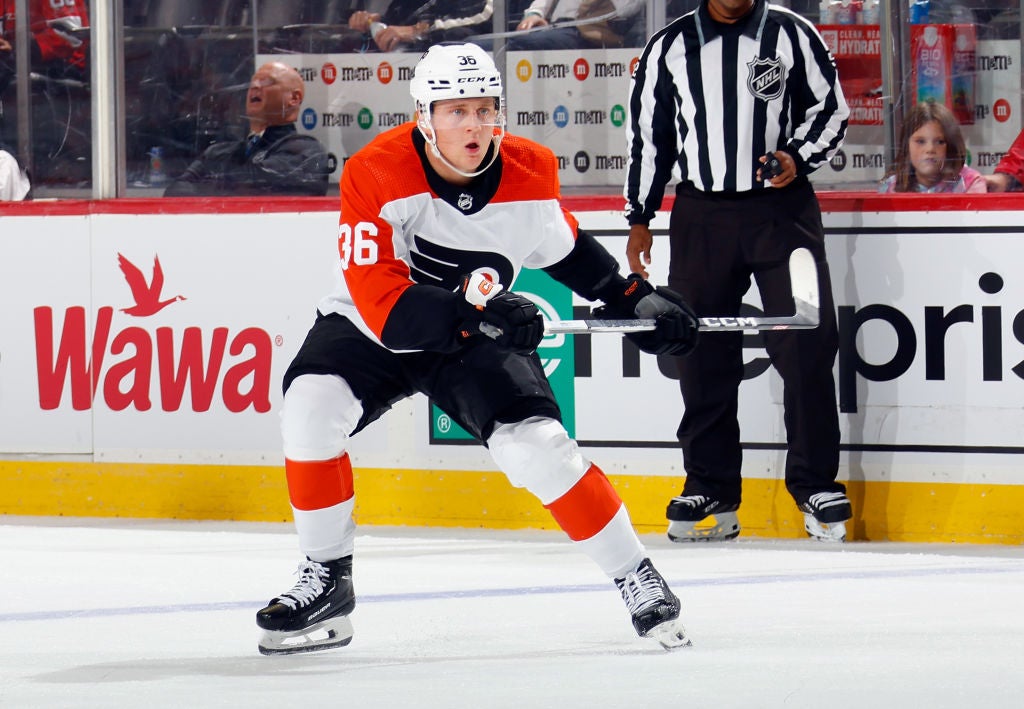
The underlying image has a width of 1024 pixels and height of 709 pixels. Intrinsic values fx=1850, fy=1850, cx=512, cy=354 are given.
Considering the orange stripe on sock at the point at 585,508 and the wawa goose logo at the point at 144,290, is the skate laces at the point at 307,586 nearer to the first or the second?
the orange stripe on sock at the point at 585,508

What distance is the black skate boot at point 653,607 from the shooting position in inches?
121

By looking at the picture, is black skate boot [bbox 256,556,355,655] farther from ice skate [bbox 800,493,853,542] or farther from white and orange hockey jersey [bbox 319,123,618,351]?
ice skate [bbox 800,493,853,542]

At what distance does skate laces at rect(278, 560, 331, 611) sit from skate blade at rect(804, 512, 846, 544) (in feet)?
5.23

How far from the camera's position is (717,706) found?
265 centimetres

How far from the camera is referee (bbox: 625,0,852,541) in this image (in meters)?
4.43

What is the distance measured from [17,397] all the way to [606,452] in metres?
1.67

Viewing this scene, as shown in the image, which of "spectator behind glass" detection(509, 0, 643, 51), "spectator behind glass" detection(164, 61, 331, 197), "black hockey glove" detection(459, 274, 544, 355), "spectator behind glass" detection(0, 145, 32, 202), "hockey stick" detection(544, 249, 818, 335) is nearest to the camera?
"black hockey glove" detection(459, 274, 544, 355)

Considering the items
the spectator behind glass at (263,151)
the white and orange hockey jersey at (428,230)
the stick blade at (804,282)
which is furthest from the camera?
the spectator behind glass at (263,151)

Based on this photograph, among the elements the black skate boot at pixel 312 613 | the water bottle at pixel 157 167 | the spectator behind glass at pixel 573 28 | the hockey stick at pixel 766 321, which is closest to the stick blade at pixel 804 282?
the hockey stick at pixel 766 321

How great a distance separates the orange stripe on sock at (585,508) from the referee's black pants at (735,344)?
4.71 feet

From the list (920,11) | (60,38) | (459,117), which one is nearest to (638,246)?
(920,11)

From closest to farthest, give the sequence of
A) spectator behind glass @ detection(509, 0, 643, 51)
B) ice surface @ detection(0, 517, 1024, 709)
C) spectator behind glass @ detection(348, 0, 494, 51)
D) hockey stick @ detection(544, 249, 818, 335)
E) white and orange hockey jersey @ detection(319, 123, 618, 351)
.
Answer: ice surface @ detection(0, 517, 1024, 709), white and orange hockey jersey @ detection(319, 123, 618, 351), hockey stick @ detection(544, 249, 818, 335), spectator behind glass @ detection(509, 0, 643, 51), spectator behind glass @ detection(348, 0, 494, 51)

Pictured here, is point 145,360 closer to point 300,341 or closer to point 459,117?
point 300,341

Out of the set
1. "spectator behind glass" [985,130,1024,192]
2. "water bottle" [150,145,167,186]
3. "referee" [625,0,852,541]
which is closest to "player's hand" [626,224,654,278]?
"referee" [625,0,852,541]
